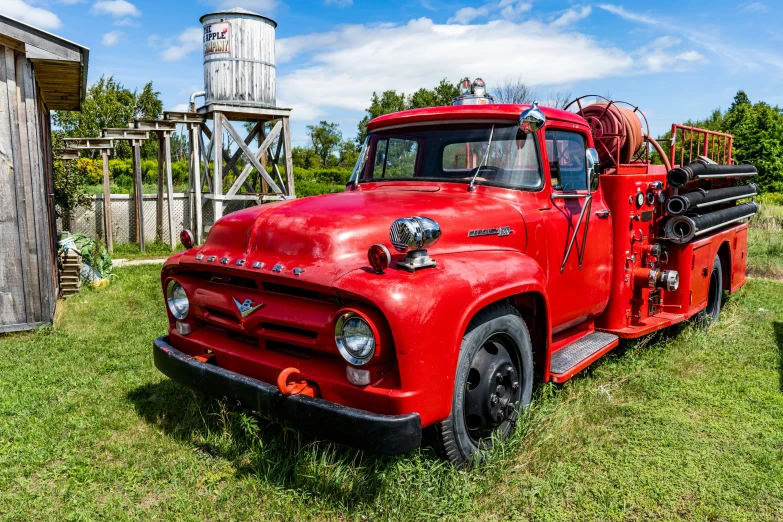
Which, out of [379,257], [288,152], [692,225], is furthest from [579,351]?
[288,152]

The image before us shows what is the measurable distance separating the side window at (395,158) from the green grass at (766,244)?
8161 millimetres

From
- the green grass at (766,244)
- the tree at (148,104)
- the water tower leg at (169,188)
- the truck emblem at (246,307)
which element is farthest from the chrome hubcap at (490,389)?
the tree at (148,104)

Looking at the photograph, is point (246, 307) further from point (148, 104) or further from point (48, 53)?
point (148, 104)

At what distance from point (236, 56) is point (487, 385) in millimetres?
11069

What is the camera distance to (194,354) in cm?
400

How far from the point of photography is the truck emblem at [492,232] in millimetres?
3749

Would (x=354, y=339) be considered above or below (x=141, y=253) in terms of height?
above

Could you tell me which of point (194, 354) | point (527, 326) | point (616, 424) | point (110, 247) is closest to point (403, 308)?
point (527, 326)

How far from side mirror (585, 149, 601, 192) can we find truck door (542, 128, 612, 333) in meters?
0.05

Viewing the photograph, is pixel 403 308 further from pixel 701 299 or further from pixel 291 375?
pixel 701 299

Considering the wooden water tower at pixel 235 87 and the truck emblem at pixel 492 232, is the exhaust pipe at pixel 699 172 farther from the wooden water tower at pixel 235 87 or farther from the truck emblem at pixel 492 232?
the wooden water tower at pixel 235 87

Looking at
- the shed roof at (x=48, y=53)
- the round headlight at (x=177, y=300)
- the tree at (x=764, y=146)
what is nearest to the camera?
the round headlight at (x=177, y=300)

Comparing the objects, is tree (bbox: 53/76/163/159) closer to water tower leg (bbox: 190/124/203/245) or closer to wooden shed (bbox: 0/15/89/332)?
water tower leg (bbox: 190/124/203/245)

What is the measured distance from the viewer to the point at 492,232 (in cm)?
384
